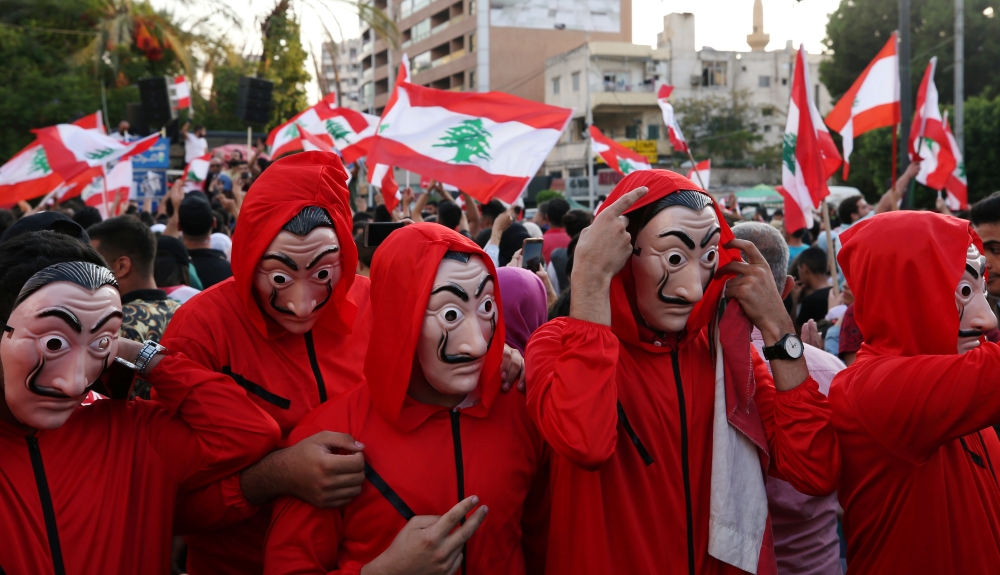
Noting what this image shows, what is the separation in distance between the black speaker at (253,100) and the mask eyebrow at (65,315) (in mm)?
14899

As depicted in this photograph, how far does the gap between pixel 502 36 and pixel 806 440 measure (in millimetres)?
58252

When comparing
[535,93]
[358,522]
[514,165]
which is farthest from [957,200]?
[535,93]

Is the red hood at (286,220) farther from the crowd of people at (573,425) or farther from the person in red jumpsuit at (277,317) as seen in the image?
the crowd of people at (573,425)

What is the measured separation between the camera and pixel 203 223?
5930 mm

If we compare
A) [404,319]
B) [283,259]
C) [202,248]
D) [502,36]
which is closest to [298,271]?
[283,259]

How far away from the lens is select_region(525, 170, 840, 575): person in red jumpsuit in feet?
7.13

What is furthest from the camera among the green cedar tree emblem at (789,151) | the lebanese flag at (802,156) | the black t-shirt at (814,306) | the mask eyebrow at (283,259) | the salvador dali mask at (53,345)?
the green cedar tree emblem at (789,151)

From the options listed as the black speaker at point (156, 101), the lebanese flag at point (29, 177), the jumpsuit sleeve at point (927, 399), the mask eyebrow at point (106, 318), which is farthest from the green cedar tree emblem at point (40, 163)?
the jumpsuit sleeve at point (927, 399)

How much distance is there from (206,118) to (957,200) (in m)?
21.8

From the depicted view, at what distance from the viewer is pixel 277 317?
2600 millimetres

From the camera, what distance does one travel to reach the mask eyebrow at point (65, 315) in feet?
6.27

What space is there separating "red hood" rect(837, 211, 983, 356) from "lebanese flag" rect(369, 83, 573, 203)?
3791 millimetres

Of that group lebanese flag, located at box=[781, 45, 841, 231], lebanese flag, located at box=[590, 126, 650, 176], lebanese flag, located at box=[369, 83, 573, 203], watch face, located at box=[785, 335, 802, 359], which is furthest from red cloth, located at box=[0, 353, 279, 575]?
lebanese flag, located at box=[590, 126, 650, 176]

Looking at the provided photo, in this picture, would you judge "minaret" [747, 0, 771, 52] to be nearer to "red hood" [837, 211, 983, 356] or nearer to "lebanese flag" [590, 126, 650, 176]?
"lebanese flag" [590, 126, 650, 176]
